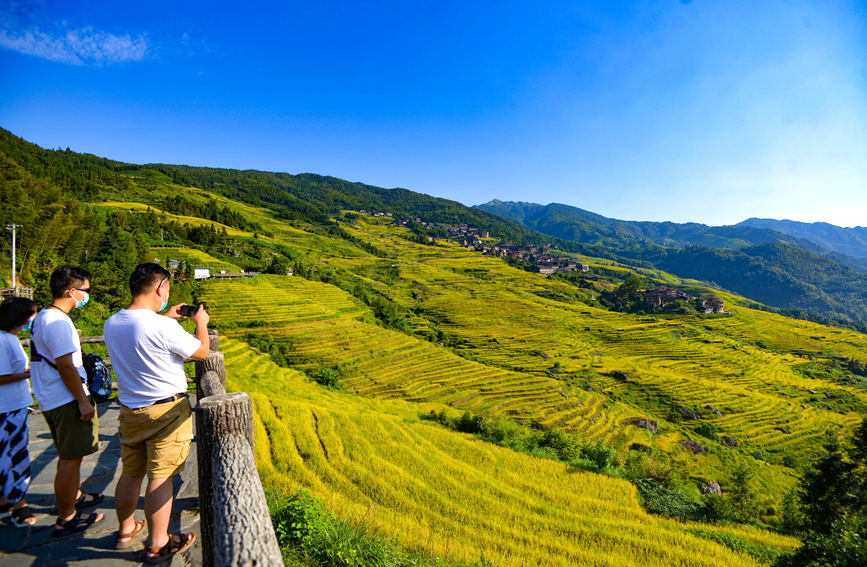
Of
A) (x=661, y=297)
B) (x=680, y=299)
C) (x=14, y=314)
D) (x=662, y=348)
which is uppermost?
(x=14, y=314)

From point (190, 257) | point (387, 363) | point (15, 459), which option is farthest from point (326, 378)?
point (15, 459)

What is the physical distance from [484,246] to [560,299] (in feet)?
221

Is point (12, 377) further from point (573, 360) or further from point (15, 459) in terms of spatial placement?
point (573, 360)

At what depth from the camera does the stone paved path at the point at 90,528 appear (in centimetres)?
293

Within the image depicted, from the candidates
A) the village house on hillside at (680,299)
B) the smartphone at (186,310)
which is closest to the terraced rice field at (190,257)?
the smartphone at (186,310)

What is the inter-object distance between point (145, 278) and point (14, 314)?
182cm

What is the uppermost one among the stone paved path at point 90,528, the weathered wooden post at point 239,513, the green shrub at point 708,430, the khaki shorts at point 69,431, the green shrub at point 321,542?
the weathered wooden post at point 239,513

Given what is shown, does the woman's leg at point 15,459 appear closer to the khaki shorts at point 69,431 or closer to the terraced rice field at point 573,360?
the khaki shorts at point 69,431

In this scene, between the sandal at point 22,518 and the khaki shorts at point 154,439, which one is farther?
the sandal at point 22,518

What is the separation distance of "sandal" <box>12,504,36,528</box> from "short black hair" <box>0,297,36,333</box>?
5.72 ft

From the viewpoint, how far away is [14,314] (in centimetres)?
333

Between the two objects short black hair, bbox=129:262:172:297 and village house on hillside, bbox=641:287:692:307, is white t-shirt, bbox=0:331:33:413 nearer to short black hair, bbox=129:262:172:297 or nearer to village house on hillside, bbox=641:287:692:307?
short black hair, bbox=129:262:172:297

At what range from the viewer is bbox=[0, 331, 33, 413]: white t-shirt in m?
3.21

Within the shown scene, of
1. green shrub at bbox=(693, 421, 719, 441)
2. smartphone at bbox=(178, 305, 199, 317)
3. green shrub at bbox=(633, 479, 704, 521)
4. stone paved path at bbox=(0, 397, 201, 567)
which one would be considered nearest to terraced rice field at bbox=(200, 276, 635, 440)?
green shrub at bbox=(693, 421, 719, 441)
